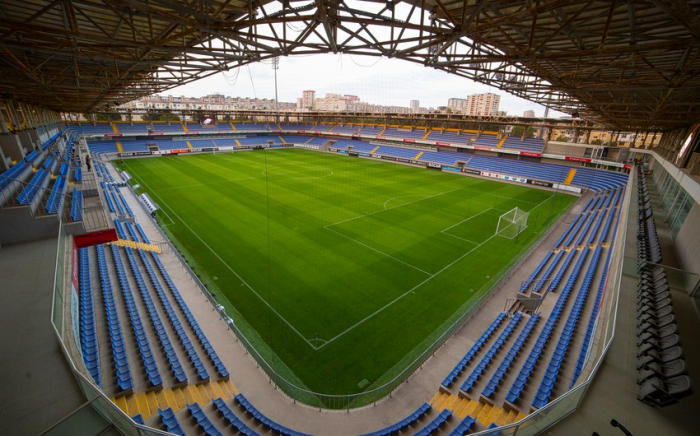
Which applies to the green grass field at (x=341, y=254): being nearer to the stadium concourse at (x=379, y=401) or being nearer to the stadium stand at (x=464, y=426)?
the stadium concourse at (x=379, y=401)

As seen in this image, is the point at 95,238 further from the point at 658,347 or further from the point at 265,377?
the point at 658,347

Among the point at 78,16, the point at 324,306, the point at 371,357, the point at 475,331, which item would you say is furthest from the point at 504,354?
the point at 78,16

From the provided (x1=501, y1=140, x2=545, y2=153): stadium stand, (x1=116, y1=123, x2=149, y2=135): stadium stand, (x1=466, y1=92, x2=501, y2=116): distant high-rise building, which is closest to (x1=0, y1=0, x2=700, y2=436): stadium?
(x1=501, y1=140, x2=545, y2=153): stadium stand

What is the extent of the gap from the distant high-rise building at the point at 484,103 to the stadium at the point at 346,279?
10530 centimetres

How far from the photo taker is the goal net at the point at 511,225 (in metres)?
19.3

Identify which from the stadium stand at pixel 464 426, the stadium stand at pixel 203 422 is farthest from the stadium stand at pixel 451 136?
the stadium stand at pixel 203 422

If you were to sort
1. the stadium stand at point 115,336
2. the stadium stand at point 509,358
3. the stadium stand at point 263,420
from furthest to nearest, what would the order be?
1. the stadium stand at point 509,358
2. the stadium stand at point 115,336
3. the stadium stand at point 263,420

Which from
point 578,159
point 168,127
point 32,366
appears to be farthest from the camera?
point 168,127

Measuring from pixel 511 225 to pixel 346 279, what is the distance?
43.0ft

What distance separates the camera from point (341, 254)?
16031mm

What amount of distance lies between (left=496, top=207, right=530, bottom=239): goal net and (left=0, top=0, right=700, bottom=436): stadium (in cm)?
25

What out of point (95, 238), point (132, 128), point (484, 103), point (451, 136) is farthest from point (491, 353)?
point (484, 103)

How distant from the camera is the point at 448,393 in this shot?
303 inches

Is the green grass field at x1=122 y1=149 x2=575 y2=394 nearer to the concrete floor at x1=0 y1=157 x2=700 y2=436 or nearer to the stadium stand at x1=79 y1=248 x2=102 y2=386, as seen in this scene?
the concrete floor at x1=0 y1=157 x2=700 y2=436
